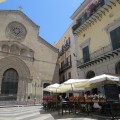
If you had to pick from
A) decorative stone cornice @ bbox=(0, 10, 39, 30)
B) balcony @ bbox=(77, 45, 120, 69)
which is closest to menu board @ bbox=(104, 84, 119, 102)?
balcony @ bbox=(77, 45, 120, 69)

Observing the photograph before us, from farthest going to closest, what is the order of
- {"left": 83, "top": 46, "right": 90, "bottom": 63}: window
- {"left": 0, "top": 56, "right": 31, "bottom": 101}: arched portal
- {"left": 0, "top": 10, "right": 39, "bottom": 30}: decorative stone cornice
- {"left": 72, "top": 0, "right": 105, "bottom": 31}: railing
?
{"left": 0, "top": 10, "right": 39, "bottom": 30}: decorative stone cornice
{"left": 0, "top": 56, "right": 31, "bottom": 101}: arched portal
{"left": 83, "top": 46, "right": 90, "bottom": 63}: window
{"left": 72, "top": 0, "right": 105, "bottom": 31}: railing

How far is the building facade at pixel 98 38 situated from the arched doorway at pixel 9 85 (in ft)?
32.3

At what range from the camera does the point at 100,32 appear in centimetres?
1734

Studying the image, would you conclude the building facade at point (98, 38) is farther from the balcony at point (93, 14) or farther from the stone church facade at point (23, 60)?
the stone church facade at point (23, 60)

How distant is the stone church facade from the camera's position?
2381cm

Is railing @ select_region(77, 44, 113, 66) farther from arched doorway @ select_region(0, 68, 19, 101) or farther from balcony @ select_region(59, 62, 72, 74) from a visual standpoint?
arched doorway @ select_region(0, 68, 19, 101)

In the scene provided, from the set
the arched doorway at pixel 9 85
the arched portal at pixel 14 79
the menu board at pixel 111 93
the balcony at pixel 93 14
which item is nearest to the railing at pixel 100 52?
the balcony at pixel 93 14

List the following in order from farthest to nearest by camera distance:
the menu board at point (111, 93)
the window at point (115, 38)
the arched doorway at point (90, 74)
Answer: the arched doorway at point (90, 74), the window at point (115, 38), the menu board at point (111, 93)

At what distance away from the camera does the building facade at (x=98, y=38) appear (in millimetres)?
15016

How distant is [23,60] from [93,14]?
12650mm

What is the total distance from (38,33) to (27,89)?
373 inches

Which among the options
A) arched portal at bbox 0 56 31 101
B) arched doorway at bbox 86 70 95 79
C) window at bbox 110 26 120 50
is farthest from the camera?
arched portal at bbox 0 56 31 101

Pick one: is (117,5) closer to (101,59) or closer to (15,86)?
(101,59)

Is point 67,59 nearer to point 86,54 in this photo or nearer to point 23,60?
point 23,60
